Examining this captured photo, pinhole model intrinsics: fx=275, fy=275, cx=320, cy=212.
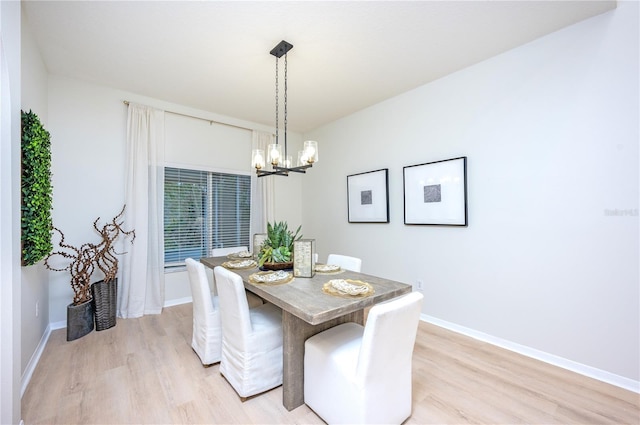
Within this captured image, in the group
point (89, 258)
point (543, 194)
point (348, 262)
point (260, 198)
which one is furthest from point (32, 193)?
point (543, 194)

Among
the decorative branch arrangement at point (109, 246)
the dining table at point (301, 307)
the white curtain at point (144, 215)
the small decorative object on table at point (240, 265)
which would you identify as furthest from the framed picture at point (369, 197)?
the decorative branch arrangement at point (109, 246)

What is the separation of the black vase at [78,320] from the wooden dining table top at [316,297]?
2.03 m

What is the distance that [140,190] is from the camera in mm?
3420

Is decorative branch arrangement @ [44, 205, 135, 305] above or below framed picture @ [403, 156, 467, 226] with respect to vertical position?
below

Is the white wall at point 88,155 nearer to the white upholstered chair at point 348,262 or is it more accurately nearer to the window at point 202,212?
the window at point 202,212

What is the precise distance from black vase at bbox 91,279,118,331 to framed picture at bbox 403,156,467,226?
3.48 m

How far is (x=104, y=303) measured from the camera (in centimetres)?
300

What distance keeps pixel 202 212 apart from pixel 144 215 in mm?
781

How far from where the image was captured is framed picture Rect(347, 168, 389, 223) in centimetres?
361

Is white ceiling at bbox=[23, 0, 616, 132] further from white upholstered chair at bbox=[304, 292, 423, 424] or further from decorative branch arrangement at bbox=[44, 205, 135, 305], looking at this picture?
white upholstered chair at bbox=[304, 292, 423, 424]

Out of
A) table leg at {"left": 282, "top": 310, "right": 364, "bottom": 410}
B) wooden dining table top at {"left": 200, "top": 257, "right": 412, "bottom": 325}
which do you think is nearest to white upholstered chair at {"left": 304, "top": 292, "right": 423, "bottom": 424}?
table leg at {"left": 282, "top": 310, "right": 364, "bottom": 410}

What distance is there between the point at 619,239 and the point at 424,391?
5.97ft

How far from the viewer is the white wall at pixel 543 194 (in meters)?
2.02

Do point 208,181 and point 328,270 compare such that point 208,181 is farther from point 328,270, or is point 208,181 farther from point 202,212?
point 328,270
